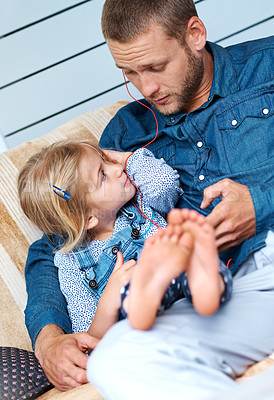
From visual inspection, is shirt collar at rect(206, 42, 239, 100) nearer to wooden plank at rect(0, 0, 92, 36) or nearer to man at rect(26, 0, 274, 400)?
man at rect(26, 0, 274, 400)

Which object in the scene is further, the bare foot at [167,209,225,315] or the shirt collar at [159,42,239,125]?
the shirt collar at [159,42,239,125]

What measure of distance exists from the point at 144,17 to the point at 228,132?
422mm

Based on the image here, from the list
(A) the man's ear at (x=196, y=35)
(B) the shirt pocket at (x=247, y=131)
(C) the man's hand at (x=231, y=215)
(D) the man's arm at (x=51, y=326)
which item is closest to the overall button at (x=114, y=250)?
(D) the man's arm at (x=51, y=326)

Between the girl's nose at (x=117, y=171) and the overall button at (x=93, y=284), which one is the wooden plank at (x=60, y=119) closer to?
the girl's nose at (x=117, y=171)

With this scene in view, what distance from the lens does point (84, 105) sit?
246cm

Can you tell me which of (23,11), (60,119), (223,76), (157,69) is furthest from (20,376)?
(23,11)

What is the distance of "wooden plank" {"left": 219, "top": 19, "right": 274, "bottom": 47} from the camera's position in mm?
2709

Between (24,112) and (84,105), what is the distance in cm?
31

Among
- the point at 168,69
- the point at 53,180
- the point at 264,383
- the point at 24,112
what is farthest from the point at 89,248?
the point at 24,112

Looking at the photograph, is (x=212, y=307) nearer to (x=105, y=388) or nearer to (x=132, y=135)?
(x=105, y=388)

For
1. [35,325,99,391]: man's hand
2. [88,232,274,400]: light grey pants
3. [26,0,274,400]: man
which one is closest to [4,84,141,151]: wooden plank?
[26,0,274,400]: man

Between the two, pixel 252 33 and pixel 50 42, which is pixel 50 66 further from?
pixel 252 33

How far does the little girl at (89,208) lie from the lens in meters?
1.43

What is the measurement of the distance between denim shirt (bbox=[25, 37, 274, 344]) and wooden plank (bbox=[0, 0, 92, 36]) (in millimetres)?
907
